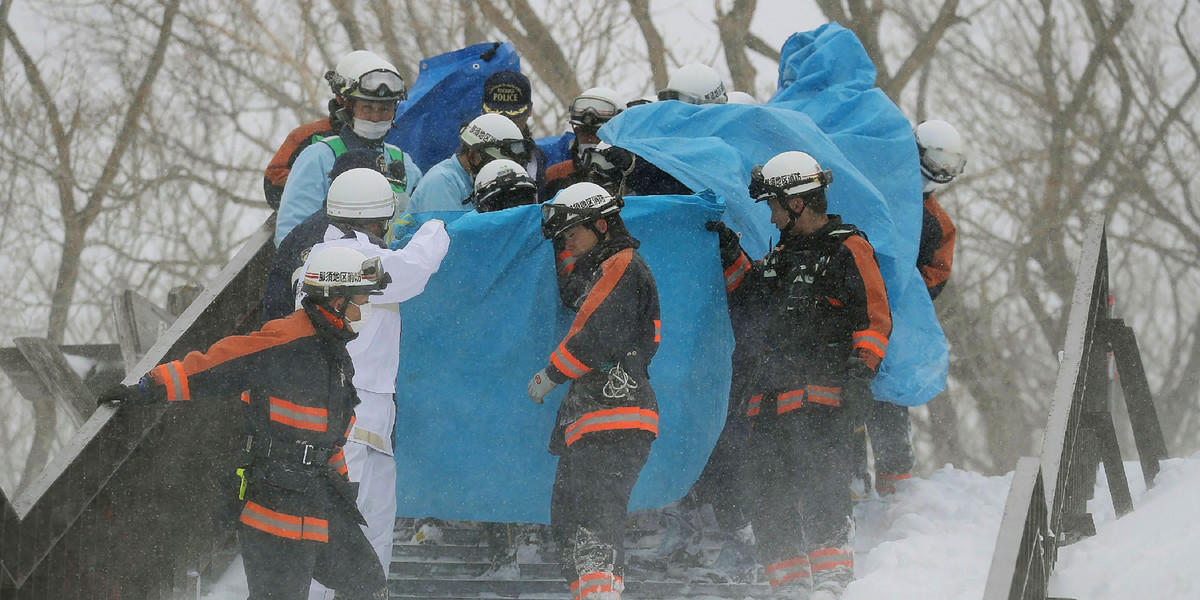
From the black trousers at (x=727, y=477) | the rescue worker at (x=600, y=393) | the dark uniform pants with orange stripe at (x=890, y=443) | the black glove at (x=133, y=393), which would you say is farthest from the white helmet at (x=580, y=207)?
the dark uniform pants with orange stripe at (x=890, y=443)

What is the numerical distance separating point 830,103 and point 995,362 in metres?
10.3

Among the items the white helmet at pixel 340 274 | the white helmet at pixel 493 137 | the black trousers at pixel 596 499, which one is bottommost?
the black trousers at pixel 596 499

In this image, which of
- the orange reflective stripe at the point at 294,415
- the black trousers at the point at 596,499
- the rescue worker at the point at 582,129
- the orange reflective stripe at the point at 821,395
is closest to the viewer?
the orange reflective stripe at the point at 294,415

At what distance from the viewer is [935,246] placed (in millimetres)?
6309

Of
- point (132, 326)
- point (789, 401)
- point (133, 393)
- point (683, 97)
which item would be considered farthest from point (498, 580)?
point (132, 326)

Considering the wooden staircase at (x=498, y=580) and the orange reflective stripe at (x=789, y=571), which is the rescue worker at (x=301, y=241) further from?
the orange reflective stripe at (x=789, y=571)

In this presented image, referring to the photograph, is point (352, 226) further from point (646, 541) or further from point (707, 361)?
point (646, 541)

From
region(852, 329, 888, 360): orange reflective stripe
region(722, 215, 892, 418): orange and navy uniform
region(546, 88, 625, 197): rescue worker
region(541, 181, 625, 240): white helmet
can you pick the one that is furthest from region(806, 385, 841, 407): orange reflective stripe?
region(546, 88, 625, 197): rescue worker

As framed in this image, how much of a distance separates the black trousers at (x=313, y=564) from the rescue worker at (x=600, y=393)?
77 centimetres

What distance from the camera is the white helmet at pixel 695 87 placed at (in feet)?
21.3

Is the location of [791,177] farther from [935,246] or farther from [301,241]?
[301,241]

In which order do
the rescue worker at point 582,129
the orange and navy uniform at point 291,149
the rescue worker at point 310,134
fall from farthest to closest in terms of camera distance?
the orange and navy uniform at point 291,149 < the rescue worker at point 582,129 < the rescue worker at point 310,134

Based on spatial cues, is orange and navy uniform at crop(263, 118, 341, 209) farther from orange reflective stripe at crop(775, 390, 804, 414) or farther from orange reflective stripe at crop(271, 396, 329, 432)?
orange reflective stripe at crop(775, 390, 804, 414)

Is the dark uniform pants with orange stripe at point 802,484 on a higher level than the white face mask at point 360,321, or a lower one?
lower
